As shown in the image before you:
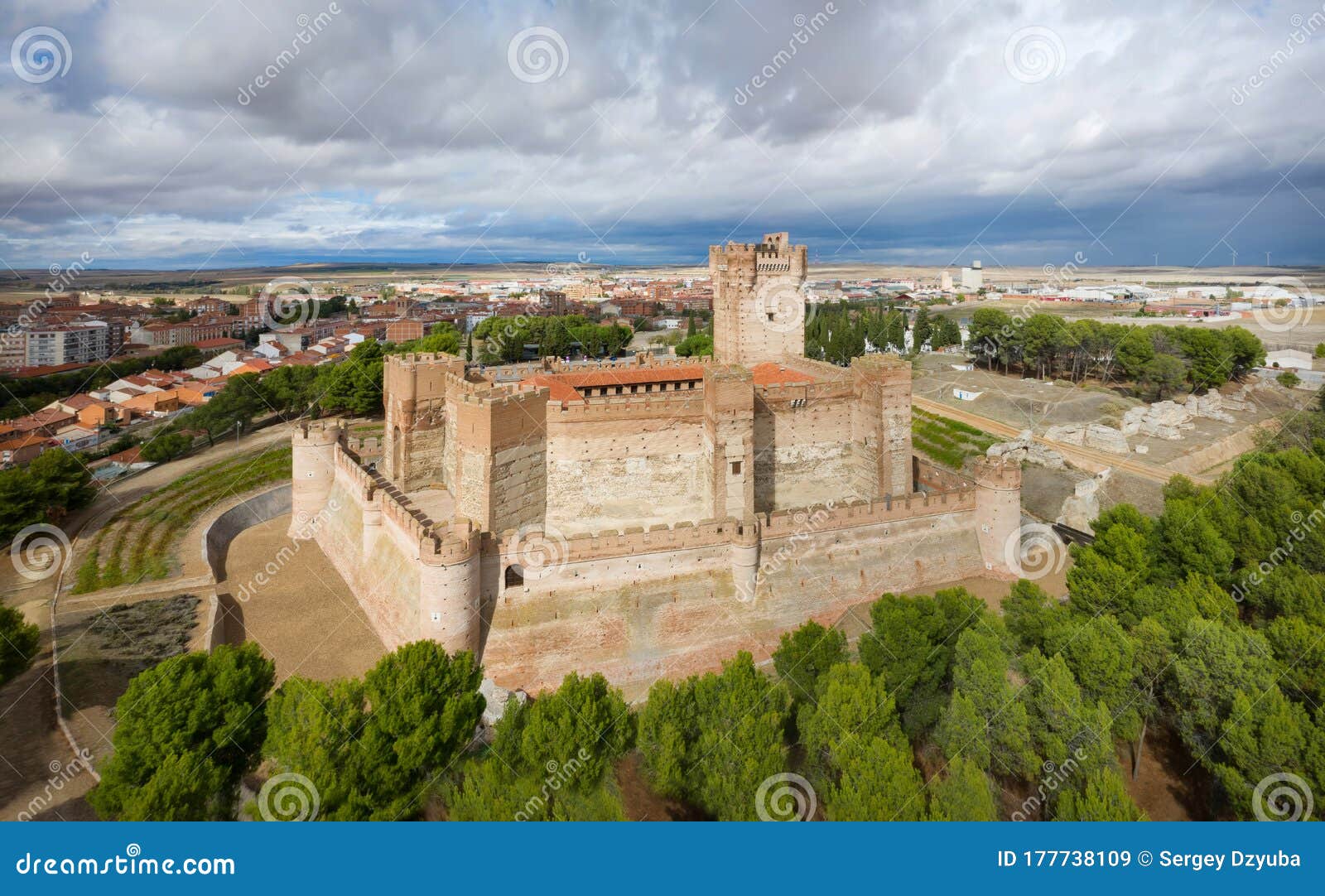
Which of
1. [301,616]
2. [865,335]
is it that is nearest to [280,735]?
[301,616]

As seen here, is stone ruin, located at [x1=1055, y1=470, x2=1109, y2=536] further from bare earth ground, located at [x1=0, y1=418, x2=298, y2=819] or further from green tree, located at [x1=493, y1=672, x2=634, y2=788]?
bare earth ground, located at [x1=0, y1=418, x2=298, y2=819]

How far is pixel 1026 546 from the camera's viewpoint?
26.0 m

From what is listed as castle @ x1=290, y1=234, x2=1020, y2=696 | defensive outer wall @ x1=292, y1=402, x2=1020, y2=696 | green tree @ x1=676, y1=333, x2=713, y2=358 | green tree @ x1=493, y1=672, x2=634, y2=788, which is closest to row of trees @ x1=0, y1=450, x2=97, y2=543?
castle @ x1=290, y1=234, x2=1020, y2=696

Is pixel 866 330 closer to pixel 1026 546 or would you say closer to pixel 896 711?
pixel 1026 546

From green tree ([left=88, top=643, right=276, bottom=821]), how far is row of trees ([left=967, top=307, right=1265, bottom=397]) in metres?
67.2

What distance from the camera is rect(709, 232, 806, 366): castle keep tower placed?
31031mm

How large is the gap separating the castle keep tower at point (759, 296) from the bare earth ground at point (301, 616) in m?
18.5

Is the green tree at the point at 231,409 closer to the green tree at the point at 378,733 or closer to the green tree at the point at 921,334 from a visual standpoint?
the green tree at the point at 378,733

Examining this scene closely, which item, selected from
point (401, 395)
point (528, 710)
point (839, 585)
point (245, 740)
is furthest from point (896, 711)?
point (401, 395)

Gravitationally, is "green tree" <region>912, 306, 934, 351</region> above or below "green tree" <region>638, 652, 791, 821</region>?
above

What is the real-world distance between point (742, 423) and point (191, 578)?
19899 millimetres

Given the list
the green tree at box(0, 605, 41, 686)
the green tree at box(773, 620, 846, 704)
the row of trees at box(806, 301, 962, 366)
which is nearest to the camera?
the green tree at box(0, 605, 41, 686)

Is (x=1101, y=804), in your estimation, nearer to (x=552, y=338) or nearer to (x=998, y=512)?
(x=998, y=512)

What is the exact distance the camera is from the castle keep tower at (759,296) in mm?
31031
